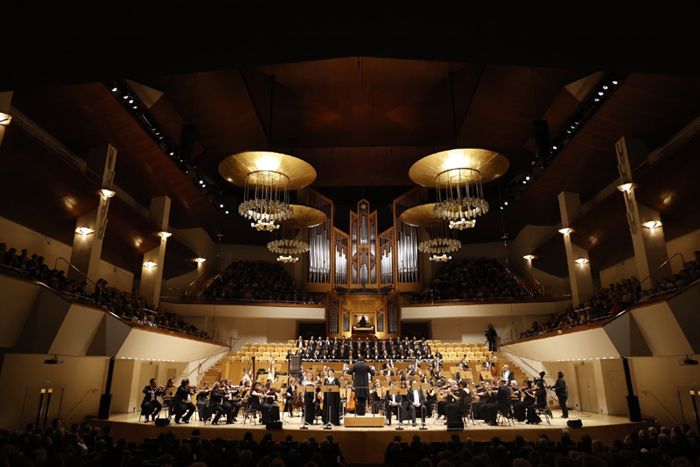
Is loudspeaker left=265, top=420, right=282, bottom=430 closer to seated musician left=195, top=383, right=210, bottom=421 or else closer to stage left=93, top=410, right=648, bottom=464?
stage left=93, top=410, right=648, bottom=464

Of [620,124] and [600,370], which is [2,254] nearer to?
[620,124]

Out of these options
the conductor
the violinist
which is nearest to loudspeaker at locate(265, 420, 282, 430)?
the conductor

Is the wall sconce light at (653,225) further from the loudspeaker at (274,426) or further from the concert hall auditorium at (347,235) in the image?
the loudspeaker at (274,426)

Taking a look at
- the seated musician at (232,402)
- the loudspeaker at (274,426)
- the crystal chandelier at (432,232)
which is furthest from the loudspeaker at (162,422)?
the crystal chandelier at (432,232)

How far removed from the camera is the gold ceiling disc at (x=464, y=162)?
956cm

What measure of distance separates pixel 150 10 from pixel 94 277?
401 inches

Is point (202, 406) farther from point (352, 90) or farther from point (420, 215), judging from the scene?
point (420, 215)

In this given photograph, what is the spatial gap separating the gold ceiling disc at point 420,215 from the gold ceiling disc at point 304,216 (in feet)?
9.05

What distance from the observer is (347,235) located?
60.7 ft

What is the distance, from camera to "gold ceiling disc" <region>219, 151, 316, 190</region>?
32.3 ft

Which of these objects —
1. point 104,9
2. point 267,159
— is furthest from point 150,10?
point 267,159

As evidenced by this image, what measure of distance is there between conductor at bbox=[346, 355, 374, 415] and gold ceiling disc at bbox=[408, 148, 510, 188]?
4.52 metres

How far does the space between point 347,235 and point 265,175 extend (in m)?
8.41

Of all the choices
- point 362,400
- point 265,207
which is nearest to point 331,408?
point 362,400
